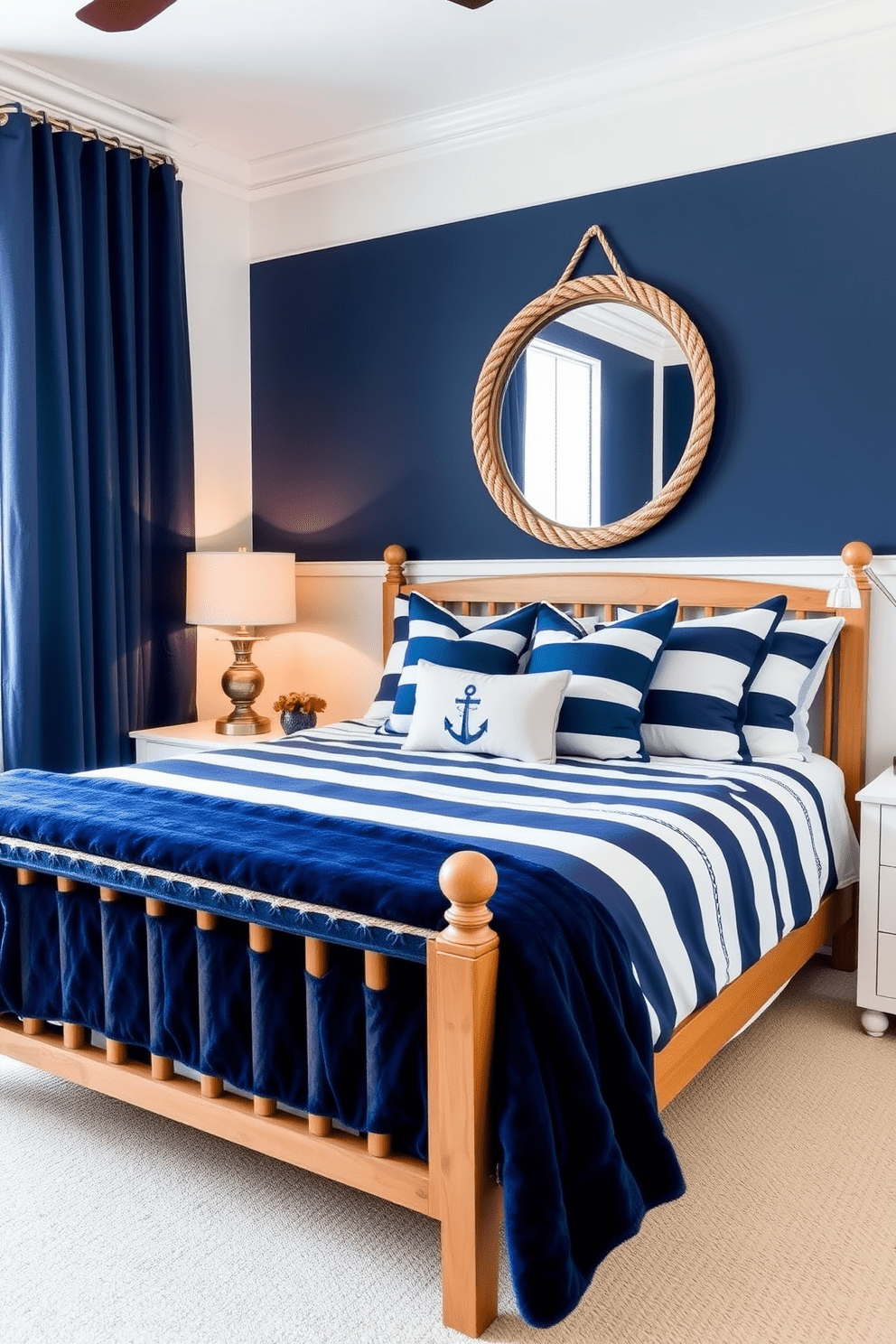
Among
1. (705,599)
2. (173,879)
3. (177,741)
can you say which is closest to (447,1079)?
(173,879)

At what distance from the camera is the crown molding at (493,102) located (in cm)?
299

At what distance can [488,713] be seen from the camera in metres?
2.85

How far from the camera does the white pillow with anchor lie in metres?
2.79

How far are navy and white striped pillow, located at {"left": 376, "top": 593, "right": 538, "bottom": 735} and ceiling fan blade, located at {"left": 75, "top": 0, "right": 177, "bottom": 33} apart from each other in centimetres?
167

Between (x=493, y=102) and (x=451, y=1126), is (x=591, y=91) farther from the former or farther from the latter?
(x=451, y=1126)

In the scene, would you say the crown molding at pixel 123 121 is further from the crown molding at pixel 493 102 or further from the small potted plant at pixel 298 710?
the small potted plant at pixel 298 710

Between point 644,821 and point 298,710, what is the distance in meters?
1.87

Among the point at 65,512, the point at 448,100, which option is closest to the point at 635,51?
the point at 448,100

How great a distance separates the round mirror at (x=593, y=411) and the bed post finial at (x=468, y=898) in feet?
6.79

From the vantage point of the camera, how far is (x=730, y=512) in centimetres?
326

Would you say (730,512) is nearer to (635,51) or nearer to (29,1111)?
(635,51)

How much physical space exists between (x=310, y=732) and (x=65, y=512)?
1.06m

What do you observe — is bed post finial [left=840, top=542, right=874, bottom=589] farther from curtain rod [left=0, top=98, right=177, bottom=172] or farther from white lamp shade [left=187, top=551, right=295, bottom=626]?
curtain rod [left=0, top=98, right=177, bottom=172]

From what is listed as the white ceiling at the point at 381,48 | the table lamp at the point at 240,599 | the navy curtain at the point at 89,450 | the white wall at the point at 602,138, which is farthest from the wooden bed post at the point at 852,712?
the navy curtain at the point at 89,450
